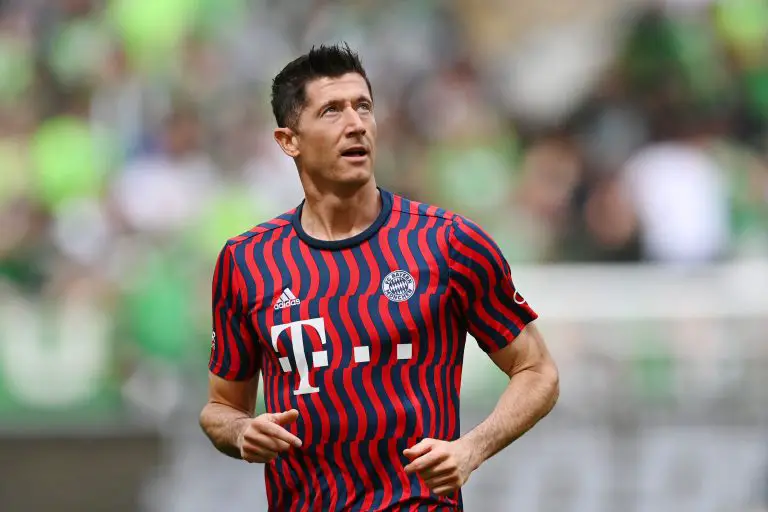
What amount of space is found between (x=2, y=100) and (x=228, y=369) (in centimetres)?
754

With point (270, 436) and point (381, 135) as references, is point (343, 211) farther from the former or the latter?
point (381, 135)

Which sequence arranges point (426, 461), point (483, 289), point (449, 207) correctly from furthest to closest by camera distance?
point (449, 207) < point (483, 289) < point (426, 461)

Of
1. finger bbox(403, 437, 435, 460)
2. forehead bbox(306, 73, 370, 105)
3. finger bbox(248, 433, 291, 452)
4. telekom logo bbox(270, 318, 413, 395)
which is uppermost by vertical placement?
forehead bbox(306, 73, 370, 105)

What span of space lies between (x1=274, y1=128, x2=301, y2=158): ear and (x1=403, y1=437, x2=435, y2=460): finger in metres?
1.16

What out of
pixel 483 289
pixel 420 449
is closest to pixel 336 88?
pixel 483 289

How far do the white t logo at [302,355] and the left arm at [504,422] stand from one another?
19.2 inches

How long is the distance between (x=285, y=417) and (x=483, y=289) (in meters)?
0.74

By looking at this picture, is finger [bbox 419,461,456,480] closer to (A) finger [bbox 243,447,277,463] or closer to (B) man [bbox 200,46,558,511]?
(B) man [bbox 200,46,558,511]

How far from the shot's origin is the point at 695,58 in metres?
12.0

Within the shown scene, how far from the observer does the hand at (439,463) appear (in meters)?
4.27

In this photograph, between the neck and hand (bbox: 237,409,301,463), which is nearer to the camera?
hand (bbox: 237,409,301,463)

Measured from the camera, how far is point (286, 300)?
478 cm

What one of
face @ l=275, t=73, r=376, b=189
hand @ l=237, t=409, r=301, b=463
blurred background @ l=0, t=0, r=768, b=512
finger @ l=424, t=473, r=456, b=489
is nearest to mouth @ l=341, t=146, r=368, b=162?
face @ l=275, t=73, r=376, b=189

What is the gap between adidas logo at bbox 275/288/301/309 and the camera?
15.6 ft
